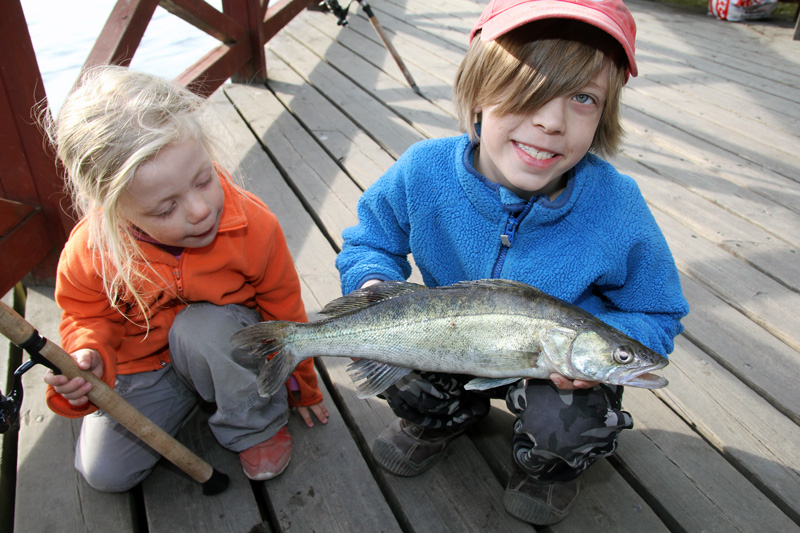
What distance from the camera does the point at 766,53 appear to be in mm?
5496

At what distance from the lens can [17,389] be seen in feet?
4.56

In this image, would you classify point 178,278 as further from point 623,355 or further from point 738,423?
point 738,423

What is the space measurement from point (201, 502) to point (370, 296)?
90 centimetres

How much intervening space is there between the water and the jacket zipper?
14.7 ft

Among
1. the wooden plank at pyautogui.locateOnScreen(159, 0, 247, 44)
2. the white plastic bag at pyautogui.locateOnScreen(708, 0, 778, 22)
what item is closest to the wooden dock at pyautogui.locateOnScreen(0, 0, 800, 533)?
the wooden plank at pyautogui.locateOnScreen(159, 0, 247, 44)

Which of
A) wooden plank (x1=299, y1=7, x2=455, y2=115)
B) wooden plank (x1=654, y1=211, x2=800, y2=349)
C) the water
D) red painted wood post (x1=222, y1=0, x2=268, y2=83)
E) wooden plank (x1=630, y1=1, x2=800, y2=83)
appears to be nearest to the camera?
wooden plank (x1=654, y1=211, x2=800, y2=349)

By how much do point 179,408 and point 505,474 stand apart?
3.83 feet

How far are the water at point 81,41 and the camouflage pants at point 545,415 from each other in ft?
14.6

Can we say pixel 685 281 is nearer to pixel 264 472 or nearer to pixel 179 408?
pixel 264 472

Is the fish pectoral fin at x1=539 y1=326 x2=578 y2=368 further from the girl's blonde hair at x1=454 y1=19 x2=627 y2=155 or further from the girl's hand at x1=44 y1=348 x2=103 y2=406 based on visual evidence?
the girl's hand at x1=44 y1=348 x2=103 y2=406

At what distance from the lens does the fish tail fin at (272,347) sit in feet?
5.22

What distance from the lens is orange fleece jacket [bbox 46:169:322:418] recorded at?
172 centimetres

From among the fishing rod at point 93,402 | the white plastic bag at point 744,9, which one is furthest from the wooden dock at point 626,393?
the white plastic bag at point 744,9

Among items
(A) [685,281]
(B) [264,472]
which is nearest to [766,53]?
(A) [685,281]
